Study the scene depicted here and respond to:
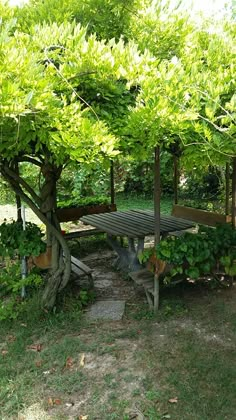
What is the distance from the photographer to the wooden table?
17.4 ft

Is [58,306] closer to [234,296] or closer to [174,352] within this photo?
[174,352]

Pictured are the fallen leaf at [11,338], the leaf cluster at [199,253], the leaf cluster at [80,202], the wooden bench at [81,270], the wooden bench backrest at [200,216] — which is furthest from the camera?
the leaf cluster at [80,202]

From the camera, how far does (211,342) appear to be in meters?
3.71

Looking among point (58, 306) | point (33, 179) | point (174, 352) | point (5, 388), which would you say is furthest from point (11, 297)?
point (33, 179)

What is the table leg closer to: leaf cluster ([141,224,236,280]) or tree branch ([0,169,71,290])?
leaf cluster ([141,224,236,280])

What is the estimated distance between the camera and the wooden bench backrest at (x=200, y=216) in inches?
235

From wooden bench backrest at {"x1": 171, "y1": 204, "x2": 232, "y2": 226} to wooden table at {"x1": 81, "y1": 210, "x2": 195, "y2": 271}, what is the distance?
38 cm

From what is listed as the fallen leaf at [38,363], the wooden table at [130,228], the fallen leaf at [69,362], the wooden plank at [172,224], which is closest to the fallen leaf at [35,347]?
the fallen leaf at [38,363]

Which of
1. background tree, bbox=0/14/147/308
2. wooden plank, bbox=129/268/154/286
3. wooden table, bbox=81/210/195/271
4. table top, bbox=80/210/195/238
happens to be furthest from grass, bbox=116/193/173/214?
background tree, bbox=0/14/147/308

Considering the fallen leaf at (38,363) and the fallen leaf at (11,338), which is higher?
the fallen leaf at (11,338)

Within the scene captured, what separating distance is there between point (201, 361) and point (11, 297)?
2.56 metres

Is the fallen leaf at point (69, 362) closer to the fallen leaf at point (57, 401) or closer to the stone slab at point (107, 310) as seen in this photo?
the fallen leaf at point (57, 401)

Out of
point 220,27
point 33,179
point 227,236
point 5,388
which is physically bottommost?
point 5,388

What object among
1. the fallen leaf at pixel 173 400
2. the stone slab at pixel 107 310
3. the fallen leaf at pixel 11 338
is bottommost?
the fallen leaf at pixel 173 400
